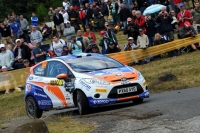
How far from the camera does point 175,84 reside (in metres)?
19.4

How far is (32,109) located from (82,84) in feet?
9.51

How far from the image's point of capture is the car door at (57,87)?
15.3 meters

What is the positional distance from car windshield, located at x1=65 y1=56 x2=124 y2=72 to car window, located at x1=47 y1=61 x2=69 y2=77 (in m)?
0.19

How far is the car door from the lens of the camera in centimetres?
1533

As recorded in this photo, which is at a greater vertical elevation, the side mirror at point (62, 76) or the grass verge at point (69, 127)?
the side mirror at point (62, 76)

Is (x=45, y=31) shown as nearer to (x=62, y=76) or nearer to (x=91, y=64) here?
(x=91, y=64)

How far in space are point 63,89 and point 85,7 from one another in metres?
21.9

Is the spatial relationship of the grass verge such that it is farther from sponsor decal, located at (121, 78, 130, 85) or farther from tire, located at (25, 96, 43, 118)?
tire, located at (25, 96, 43, 118)

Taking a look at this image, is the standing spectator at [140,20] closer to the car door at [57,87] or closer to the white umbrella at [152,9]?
the white umbrella at [152,9]

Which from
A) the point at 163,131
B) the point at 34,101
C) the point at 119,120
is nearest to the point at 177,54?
the point at 34,101

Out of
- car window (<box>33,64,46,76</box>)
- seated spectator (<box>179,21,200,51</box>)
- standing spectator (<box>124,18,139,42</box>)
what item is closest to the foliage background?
standing spectator (<box>124,18,139,42</box>)

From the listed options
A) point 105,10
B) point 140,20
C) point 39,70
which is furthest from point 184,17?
point 39,70

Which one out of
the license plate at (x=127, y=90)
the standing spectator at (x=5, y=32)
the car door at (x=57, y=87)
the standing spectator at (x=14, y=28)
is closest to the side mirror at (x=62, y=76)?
the car door at (x=57, y=87)

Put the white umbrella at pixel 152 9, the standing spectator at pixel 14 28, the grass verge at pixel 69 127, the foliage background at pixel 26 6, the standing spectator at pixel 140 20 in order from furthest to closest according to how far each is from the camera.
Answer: the foliage background at pixel 26 6
the standing spectator at pixel 14 28
the white umbrella at pixel 152 9
the standing spectator at pixel 140 20
the grass verge at pixel 69 127
